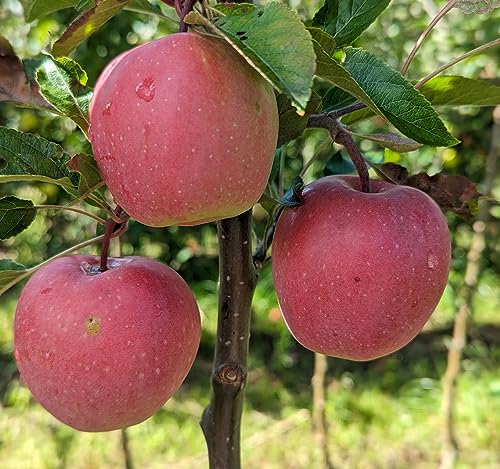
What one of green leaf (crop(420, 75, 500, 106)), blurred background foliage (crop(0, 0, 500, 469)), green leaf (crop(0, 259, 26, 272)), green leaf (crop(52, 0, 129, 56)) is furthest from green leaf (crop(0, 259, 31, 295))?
blurred background foliage (crop(0, 0, 500, 469))

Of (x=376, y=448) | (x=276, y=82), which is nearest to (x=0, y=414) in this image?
(x=376, y=448)

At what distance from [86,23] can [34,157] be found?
0.14m

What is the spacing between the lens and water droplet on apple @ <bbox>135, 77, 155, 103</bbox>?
1.57ft

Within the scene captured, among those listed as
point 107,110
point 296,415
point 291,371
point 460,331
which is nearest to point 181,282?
point 107,110

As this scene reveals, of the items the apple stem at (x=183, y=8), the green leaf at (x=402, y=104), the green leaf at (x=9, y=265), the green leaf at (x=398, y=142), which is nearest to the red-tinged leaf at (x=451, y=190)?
the green leaf at (x=398, y=142)

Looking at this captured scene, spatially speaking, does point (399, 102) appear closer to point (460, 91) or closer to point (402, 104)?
point (402, 104)

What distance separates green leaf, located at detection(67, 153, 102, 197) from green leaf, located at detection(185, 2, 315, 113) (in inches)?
6.3

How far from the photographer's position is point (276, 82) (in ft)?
1.30

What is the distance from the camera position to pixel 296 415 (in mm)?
2012

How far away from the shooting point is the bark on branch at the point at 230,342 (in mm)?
649

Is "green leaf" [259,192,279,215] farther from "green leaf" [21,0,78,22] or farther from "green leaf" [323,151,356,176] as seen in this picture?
"green leaf" [21,0,78,22]

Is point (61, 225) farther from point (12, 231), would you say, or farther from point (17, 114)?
point (12, 231)

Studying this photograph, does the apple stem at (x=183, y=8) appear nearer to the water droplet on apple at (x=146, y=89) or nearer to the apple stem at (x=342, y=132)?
the water droplet on apple at (x=146, y=89)

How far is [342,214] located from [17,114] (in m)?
1.84
